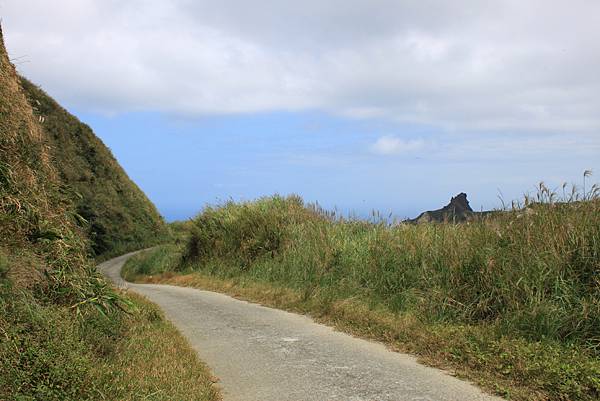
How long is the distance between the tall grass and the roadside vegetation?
2 centimetres

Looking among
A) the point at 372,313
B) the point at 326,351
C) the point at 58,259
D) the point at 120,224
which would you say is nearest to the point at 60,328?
the point at 58,259

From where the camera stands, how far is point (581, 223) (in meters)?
6.93

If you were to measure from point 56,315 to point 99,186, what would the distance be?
40.1 meters

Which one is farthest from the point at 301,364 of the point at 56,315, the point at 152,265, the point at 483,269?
the point at 152,265

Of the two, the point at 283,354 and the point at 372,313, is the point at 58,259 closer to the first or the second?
the point at 283,354

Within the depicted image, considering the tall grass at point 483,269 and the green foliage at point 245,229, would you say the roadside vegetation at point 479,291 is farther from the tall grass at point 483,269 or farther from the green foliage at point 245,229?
the green foliage at point 245,229

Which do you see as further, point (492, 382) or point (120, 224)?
point (120, 224)

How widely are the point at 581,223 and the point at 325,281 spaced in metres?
Answer: 4.92

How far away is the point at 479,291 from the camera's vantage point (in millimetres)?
7246

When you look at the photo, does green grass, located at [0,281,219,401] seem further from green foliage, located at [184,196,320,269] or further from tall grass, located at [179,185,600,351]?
green foliage, located at [184,196,320,269]

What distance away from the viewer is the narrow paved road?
504 centimetres

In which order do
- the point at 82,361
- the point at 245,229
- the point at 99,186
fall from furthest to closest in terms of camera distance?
the point at 99,186
the point at 245,229
the point at 82,361

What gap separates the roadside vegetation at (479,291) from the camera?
537 centimetres

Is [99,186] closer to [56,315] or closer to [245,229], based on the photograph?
[245,229]
